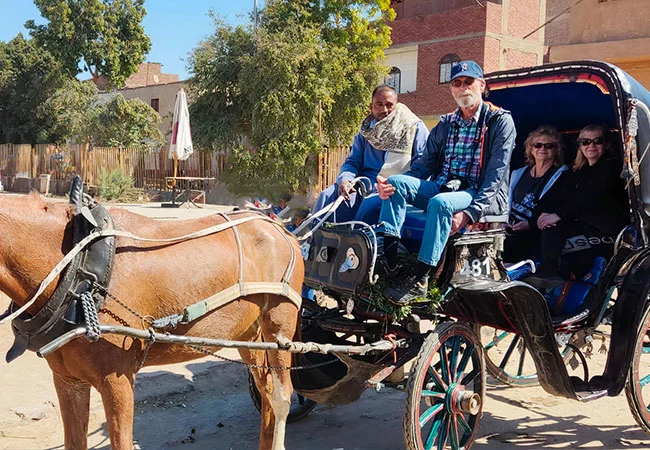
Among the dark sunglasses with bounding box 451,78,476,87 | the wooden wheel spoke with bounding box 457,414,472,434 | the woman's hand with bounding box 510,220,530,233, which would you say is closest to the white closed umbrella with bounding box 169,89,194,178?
the woman's hand with bounding box 510,220,530,233

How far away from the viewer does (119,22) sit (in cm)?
2947

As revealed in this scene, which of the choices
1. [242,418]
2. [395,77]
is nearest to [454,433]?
[242,418]

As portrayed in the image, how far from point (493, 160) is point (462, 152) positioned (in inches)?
11.2

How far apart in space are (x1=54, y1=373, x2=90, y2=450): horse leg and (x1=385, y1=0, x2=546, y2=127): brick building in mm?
22431

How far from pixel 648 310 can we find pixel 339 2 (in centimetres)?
1700

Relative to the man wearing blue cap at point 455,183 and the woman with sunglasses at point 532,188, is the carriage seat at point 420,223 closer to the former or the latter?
the man wearing blue cap at point 455,183

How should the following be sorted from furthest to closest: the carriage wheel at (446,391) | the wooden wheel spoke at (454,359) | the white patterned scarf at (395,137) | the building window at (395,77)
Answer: the building window at (395,77) < the white patterned scarf at (395,137) < the wooden wheel spoke at (454,359) < the carriage wheel at (446,391)

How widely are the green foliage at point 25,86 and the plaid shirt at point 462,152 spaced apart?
2895cm

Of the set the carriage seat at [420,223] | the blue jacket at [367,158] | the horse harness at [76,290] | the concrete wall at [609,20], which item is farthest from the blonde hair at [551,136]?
the concrete wall at [609,20]

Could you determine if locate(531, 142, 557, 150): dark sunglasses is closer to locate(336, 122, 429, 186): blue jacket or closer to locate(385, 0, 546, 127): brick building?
locate(336, 122, 429, 186): blue jacket

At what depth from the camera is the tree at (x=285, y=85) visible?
18.6m

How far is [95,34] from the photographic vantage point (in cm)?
2875

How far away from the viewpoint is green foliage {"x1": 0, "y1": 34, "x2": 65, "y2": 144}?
30.0m

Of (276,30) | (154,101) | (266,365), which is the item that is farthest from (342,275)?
(154,101)
